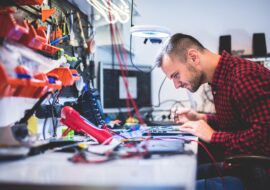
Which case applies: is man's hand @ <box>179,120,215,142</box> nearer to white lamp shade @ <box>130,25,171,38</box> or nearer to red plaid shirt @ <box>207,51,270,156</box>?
red plaid shirt @ <box>207,51,270,156</box>

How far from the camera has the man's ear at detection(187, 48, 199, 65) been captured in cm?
147

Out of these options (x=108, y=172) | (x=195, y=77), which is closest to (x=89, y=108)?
(x=195, y=77)

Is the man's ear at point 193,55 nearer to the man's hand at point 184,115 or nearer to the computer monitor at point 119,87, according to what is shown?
the man's hand at point 184,115

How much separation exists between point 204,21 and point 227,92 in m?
2.07

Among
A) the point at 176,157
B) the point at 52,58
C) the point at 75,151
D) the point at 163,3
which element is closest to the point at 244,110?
the point at 176,157

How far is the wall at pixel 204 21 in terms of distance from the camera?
9.99 feet

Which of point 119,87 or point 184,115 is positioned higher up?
point 119,87

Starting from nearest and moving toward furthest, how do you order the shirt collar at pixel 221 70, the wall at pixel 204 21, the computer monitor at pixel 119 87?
the shirt collar at pixel 221 70
the computer monitor at pixel 119 87
the wall at pixel 204 21

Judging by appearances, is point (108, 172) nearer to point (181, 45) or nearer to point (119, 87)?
point (181, 45)

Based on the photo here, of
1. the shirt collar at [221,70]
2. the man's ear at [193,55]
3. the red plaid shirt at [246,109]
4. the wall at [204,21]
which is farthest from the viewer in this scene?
the wall at [204,21]

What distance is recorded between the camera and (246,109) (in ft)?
3.82

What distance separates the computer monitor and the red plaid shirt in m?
1.22

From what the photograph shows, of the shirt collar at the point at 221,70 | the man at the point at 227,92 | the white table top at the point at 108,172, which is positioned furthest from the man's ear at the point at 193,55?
the white table top at the point at 108,172

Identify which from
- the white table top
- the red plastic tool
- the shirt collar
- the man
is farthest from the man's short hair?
the white table top
